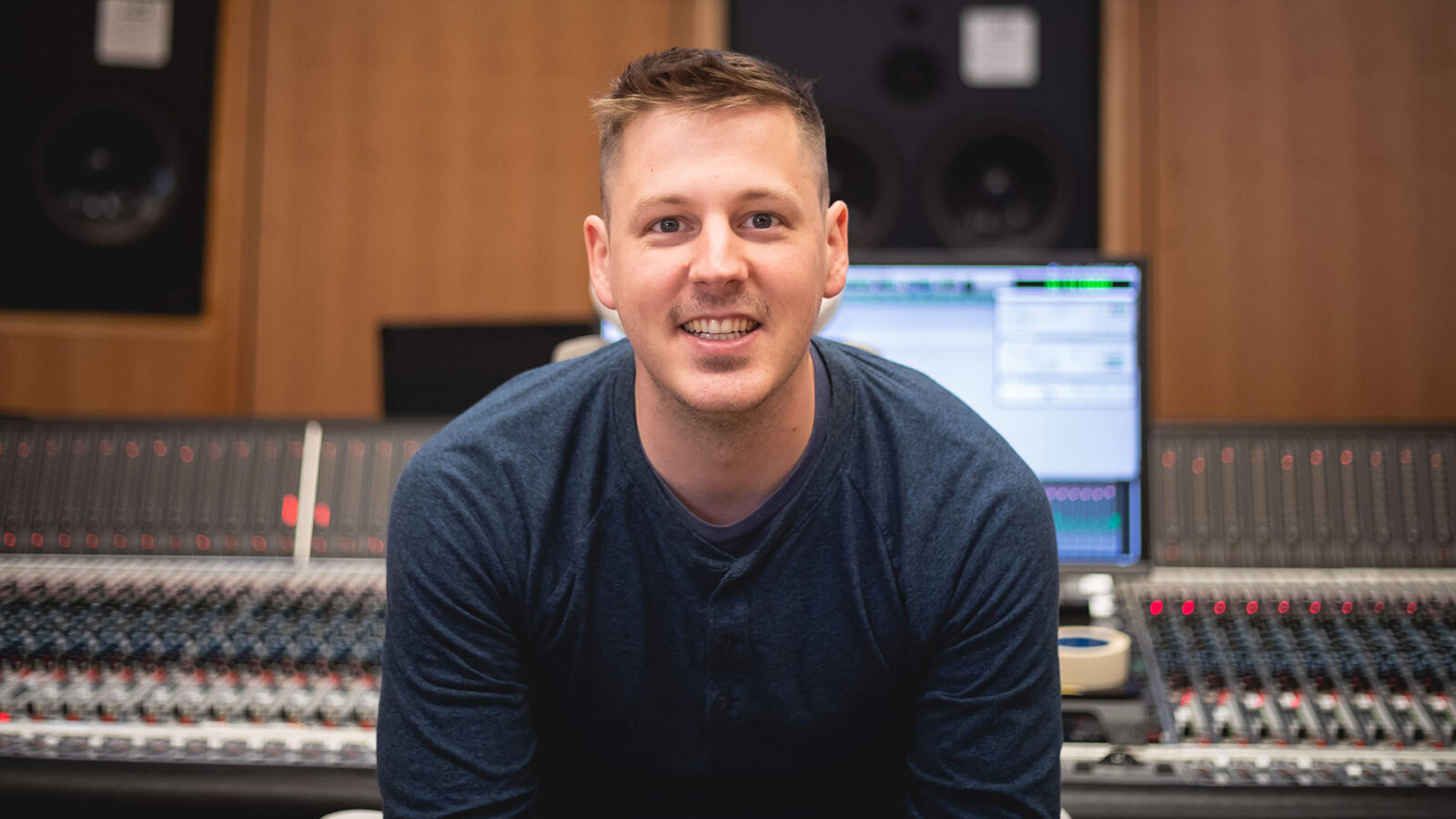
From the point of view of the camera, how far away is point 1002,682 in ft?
3.34

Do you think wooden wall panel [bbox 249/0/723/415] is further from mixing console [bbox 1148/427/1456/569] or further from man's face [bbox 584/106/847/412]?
man's face [bbox 584/106/847/412]

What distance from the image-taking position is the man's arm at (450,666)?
1017mm

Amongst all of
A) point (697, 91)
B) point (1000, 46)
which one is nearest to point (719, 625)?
point (697, 91)

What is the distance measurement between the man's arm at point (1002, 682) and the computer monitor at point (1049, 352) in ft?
1.62

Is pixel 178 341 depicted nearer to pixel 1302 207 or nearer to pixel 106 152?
pixel 106 152

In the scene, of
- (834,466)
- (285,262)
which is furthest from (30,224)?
(834,466)

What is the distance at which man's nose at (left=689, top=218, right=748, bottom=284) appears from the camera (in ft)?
3.26

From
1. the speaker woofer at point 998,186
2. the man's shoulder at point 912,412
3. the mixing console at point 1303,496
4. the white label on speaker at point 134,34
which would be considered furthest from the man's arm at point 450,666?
the white label on speaker at point 134,34

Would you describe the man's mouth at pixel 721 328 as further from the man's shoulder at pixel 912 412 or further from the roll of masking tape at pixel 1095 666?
the roll of masking tape at pixel 1095 666

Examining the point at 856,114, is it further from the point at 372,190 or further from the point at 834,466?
the point at 834,466

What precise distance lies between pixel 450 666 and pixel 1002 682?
0.50 meters

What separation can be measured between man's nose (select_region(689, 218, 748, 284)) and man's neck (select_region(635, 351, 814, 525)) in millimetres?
125

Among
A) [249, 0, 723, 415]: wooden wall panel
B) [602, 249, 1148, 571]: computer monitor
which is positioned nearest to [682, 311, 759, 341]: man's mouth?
[602, 249, 1148, 571]: computer monitor

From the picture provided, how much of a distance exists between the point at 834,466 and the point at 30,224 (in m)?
2.67
